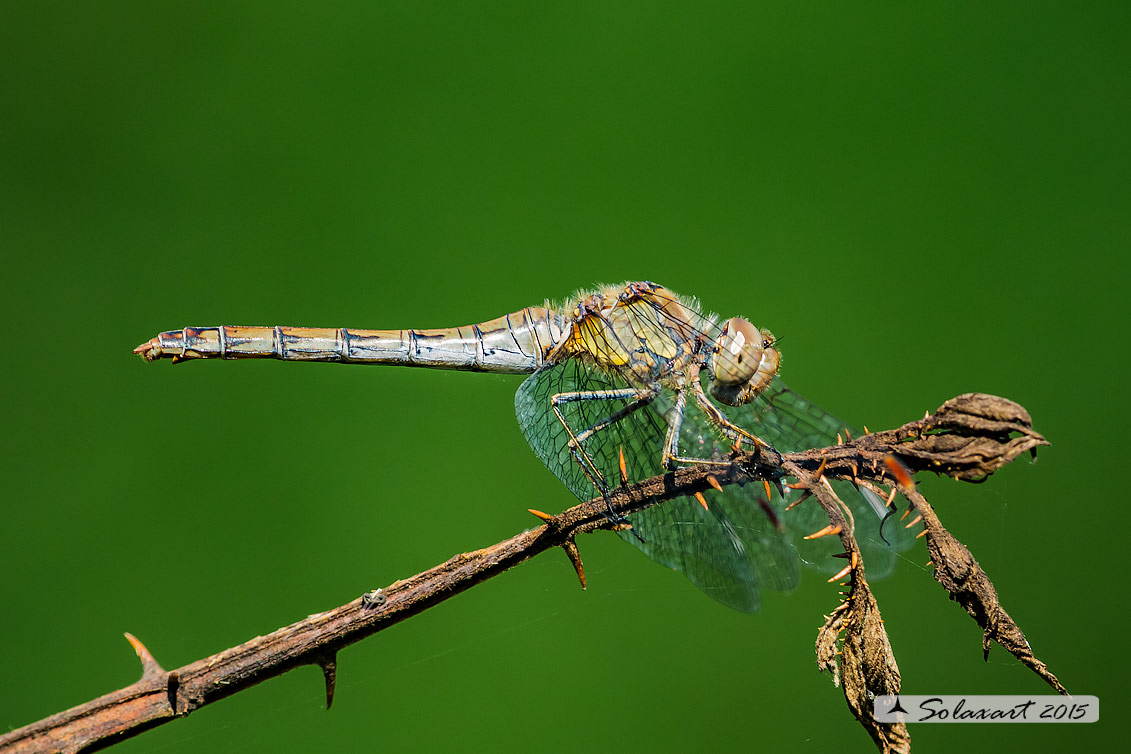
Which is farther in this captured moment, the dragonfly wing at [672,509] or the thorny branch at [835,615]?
the dragonfly wing at [672,509]

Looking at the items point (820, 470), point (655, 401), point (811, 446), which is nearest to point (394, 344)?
point (655, 401)

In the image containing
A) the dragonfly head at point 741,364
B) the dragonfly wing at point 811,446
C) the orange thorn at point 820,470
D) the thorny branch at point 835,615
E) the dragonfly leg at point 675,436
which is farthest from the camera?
the dragonfly head at point 741,364

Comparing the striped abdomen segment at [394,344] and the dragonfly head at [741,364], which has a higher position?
the striped abdomen segment at [394,344]

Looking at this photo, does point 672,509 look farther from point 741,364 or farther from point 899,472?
point 899,472

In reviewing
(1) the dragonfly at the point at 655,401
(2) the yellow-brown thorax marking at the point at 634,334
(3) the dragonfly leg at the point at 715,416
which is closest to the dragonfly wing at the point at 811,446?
(1) the dragonfly at the point at 655,401

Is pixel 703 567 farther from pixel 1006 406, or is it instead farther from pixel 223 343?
pixel 223 343

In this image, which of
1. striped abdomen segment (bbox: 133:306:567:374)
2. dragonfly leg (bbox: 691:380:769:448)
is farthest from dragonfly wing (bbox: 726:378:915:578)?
striped abdomen segment (bbox: 133:306:567:374)

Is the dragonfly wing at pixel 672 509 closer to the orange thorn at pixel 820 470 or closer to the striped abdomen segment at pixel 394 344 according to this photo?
the striped abdomen segment at pixel 394 344

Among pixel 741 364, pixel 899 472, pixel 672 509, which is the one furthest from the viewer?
pixel 741 364

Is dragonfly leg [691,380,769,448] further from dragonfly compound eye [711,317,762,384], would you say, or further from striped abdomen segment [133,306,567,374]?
striped abdomen segment [133,306,567,374]
